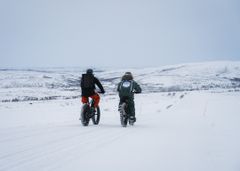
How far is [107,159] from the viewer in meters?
6.91

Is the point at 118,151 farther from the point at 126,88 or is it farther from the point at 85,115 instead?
the point at 126,88

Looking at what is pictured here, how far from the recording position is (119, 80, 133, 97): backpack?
13.9 m

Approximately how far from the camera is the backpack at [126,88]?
13.9 metres

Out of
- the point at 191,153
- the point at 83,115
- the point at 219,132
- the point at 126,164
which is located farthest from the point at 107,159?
the point at 83,115

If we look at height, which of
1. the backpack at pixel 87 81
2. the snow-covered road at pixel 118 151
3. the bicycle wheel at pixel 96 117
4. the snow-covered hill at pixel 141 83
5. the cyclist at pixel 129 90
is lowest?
the snow-covered hill at pixel 141 83

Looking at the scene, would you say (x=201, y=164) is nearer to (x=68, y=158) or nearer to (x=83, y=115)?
(x=68, y=158)

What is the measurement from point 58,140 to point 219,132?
4596mm

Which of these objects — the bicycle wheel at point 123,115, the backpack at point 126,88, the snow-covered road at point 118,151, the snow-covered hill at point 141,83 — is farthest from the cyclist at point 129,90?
the snow-covered hill at point 141,83

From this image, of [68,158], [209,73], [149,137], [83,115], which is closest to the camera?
[68,158]

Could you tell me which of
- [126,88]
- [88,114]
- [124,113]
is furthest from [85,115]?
[126,88]

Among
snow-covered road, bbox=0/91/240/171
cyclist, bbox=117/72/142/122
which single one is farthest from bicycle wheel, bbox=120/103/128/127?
snow-covered road, bbox=0/91/240/171

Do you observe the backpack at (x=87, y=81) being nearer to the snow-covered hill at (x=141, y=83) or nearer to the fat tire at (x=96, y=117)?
the fat tire at (x=96, y=117)

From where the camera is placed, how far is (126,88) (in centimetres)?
1396

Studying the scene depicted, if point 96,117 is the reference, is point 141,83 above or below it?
below
